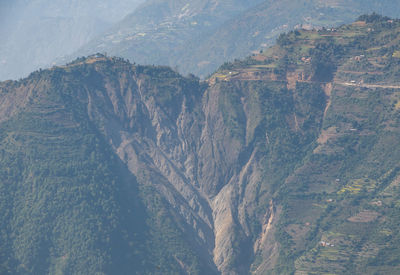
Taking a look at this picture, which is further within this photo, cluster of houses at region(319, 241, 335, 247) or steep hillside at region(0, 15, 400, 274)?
cluster of houses at region(319, 241, 335, 247)

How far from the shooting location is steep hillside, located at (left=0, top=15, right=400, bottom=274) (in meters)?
142

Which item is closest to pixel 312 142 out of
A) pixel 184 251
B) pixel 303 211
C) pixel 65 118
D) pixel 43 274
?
pixel 303 211

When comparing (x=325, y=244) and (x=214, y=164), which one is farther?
(x=214, y=164)

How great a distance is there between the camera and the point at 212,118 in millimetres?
178625

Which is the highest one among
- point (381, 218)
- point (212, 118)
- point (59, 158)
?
point (59, 158)

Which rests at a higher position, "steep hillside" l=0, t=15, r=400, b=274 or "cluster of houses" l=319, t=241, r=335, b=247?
"steep hillside" l=0, t=15, r=400, b=274

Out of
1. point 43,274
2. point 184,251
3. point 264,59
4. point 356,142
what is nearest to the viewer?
point 43,274

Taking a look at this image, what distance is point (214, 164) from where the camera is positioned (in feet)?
561

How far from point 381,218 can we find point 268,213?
94.7 ft

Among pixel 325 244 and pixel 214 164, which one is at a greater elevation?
pixel 214 164

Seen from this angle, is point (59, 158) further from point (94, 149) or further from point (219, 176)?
point (219, 176)

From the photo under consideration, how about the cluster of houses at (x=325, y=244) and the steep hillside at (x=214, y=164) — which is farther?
the cluster of houses at (x=325, y=244)

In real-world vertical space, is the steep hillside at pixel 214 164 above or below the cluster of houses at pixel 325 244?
above

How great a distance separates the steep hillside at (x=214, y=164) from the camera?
14150 centimetres
